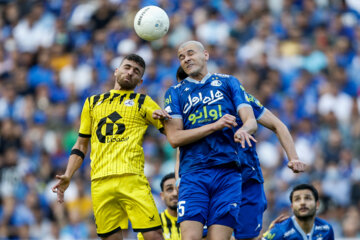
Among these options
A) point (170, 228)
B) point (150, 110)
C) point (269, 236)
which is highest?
point (150, 110)

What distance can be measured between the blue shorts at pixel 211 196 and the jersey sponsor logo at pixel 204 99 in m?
0.70

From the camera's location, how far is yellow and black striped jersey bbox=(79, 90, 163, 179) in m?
7.80

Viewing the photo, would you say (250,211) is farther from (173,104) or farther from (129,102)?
(129,102)

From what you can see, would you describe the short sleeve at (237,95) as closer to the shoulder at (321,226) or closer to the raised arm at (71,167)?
the raised arm at (71,167)

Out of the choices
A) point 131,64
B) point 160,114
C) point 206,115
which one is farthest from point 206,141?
point 131,64

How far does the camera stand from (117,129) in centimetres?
790

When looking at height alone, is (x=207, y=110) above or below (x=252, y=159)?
above

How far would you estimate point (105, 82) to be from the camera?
56.1 feet

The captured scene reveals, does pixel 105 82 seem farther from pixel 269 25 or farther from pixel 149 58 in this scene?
pixel 269 25

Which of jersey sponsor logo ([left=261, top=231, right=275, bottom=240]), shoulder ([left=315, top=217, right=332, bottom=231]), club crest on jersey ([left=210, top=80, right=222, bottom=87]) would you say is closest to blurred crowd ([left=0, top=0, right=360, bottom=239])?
shoulder ([left=315, top=217, right=332, bottom=231])

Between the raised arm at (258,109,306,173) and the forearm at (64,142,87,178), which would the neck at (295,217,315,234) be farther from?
the forearm at (64,142,87,178)

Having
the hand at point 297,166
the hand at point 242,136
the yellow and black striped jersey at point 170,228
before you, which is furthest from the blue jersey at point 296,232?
the hand at point 242,136

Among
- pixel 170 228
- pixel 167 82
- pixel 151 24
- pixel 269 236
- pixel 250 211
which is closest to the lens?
pixel 250 211

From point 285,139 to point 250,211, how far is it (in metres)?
1.06
